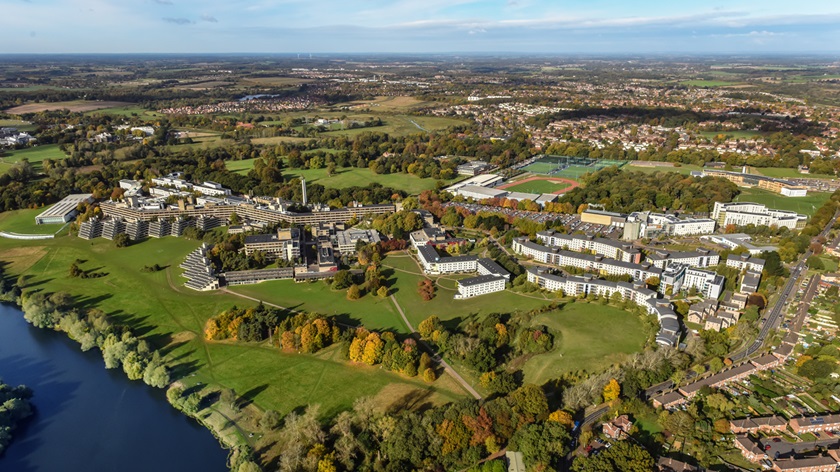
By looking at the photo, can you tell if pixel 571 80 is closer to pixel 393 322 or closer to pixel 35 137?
pixel 35 137

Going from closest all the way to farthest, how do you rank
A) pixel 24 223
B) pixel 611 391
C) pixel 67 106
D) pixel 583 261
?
pixel 611 391 < pixel 583 261 < pixel 24 223 < pixel 67 106

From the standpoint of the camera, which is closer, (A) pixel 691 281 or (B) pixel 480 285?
(B) pixel 480 285

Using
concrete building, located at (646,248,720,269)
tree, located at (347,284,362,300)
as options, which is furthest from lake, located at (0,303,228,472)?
concrete building, located at (646,248,720,269)

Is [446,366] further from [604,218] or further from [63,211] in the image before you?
[63,211]

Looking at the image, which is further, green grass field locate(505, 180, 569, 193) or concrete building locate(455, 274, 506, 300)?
green grass field locate(505, 180, 569, 193)

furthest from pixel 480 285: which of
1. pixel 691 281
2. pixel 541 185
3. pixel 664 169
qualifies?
pixel 664 169

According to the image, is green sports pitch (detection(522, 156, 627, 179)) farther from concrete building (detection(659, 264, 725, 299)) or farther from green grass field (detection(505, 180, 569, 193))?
concrete building (detection(659, 264, 725, 299))

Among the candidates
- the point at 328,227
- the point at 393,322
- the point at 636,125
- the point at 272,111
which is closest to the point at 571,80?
the point at 636,125

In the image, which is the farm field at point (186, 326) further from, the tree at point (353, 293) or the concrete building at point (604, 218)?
the concrete building at point (604, 218)
